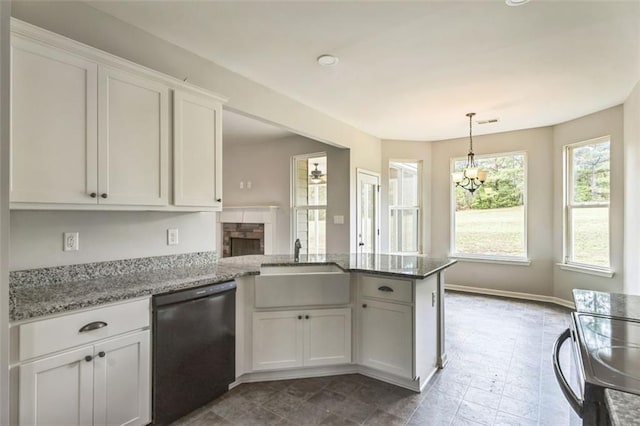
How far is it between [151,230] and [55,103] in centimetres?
103

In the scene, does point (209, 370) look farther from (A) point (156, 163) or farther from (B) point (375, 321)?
(A) point (156, 163)

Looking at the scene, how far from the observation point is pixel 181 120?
2312 millimetres

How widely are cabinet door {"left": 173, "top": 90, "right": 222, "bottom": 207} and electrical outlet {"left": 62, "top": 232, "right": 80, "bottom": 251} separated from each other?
616mm

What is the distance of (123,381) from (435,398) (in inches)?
80.0

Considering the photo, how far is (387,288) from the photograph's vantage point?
2477 millimetres

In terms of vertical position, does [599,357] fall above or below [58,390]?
above

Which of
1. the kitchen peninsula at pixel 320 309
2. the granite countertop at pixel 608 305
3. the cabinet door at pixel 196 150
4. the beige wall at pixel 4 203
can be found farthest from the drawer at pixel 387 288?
the beige wall at pixel 4 203

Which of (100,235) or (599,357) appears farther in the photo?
(100,235)

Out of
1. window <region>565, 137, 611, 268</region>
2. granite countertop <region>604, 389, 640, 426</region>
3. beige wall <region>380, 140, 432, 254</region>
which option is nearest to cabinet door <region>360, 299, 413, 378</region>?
granite countertop <region>604, 389, 640, 426</region>

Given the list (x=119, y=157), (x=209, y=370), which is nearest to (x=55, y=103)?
(x=119, y=157)

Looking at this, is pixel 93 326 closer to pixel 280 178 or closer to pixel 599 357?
pixel 599 357

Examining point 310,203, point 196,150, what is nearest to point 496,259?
point 310,203

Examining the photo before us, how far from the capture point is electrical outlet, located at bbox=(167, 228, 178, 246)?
2561mm

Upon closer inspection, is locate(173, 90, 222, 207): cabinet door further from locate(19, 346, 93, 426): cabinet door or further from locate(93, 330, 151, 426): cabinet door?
locate(19, 346, 93, 426): cabinet door
